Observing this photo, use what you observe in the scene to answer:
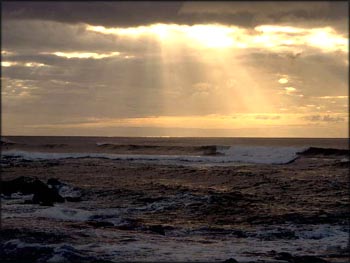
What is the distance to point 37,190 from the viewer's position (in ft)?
73.0

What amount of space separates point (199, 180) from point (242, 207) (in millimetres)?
11173

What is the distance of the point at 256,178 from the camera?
2988 centimetres

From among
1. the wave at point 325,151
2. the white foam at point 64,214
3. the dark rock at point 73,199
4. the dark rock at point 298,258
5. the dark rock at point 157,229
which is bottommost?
the dark rock at point 73,199

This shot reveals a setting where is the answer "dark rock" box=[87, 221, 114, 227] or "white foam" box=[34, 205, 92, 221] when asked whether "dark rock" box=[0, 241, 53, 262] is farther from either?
"white foam" box=[34, 205, 92, 221]

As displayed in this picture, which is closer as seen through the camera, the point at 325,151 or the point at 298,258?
the point at 298,258

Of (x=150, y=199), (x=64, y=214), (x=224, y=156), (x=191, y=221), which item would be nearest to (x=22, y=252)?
(x=64, y=214)

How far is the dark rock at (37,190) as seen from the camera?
20.1 m

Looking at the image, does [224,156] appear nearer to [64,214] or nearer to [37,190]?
[37,190]

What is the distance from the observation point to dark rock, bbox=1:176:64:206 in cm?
2014

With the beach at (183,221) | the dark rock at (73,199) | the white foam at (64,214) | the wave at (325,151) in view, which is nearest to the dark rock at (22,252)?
the beach at (183,221)

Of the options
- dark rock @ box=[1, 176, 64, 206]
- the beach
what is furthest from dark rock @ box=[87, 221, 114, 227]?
dark rock @ box=[1, 176, 64, 206]

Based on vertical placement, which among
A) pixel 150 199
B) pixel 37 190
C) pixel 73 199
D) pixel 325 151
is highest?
pixel 325 151

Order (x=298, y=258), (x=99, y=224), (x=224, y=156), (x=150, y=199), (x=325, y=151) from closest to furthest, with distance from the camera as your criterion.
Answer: (x=298, y=258), (x=99, y=224), (x=150, y=199), (x=224, y=156), (x=325, y=151)

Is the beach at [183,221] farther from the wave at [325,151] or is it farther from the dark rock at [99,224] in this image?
the wave at [325,151]
